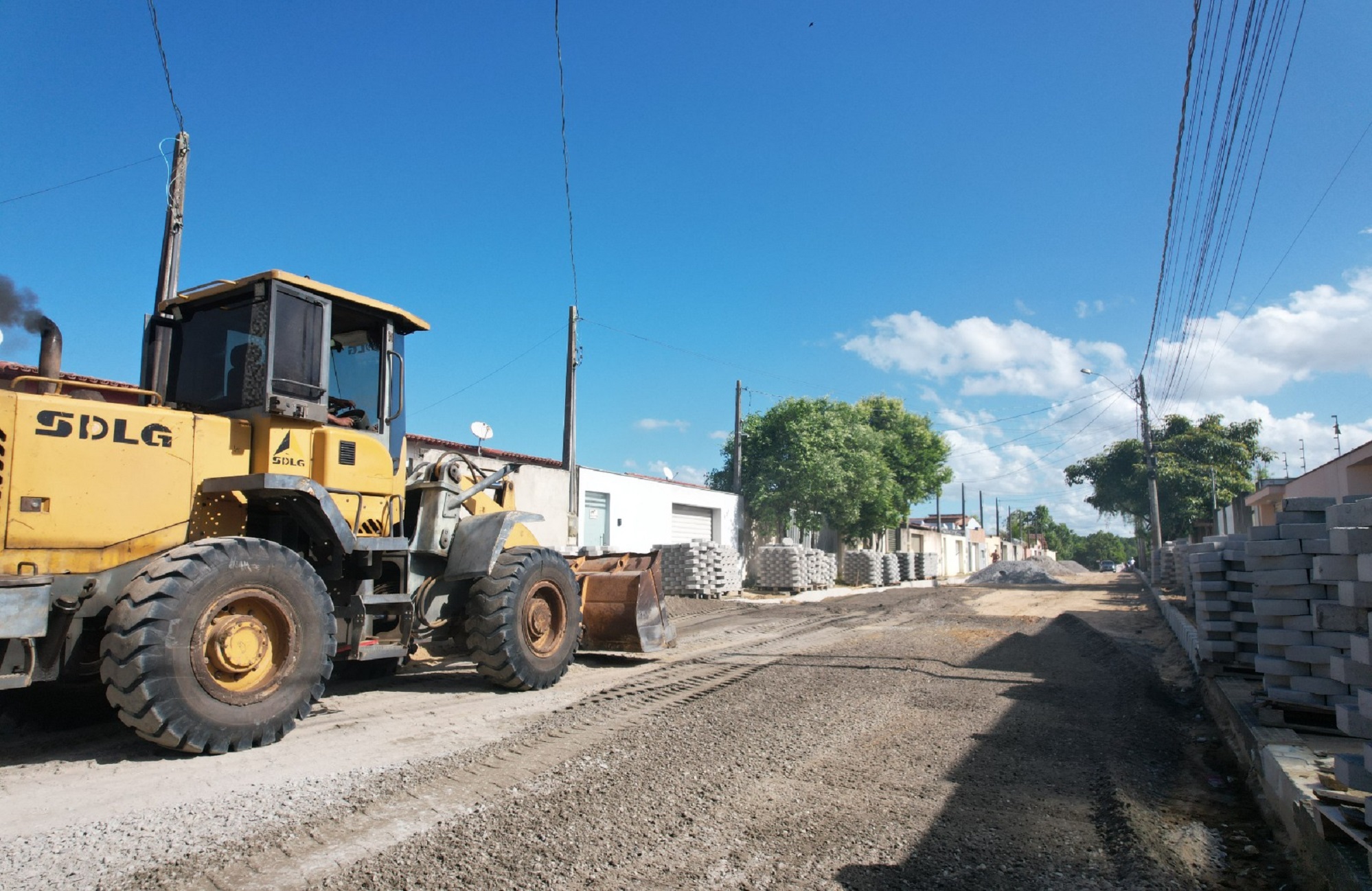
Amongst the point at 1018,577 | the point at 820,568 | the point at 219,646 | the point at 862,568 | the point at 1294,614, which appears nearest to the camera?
the point at 219,646

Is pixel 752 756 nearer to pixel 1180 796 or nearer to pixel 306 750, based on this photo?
pixel 1180 796

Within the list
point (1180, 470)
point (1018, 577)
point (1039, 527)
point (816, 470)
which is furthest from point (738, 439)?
point (1039, 527)

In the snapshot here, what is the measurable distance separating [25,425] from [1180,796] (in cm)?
720

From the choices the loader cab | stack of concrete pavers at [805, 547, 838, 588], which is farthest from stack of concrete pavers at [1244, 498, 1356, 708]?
stack of concrete pavers at [805, 547, 838, 588]

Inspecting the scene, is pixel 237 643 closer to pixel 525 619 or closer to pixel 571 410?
pixel 525 619

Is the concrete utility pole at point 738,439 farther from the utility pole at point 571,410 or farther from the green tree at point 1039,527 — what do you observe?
the green tree at point 1039,527

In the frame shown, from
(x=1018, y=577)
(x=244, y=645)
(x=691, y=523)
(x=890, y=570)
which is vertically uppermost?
(x=691, y=523)

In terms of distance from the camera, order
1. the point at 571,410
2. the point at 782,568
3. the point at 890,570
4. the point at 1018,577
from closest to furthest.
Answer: the point at 571,410
the point at 782,568
the point at 890,570
the point at 1018,577

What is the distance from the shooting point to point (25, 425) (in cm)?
478

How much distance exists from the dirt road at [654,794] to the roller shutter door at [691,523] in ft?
67.5

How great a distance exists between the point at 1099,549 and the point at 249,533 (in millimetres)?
149607

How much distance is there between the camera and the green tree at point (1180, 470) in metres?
49.0

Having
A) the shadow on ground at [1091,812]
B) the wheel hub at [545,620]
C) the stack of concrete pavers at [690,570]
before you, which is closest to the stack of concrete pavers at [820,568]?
the stack of concrete pavers at [690,570]

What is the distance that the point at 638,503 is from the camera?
26.1 m
